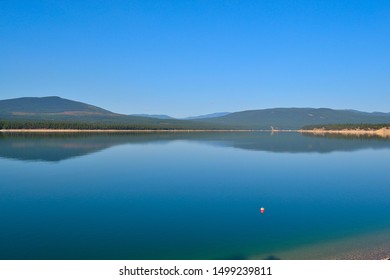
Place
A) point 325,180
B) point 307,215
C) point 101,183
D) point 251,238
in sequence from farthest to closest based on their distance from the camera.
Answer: point 325,180 → point 101,183 → point 307,215 → point 251,238

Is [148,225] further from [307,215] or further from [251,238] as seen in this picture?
[307,215]

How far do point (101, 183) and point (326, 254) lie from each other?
1507 centimetres

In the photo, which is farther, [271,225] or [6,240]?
[271,225]

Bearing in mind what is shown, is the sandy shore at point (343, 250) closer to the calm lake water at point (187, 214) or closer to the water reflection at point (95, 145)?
the calm lake water at point (187, 214)

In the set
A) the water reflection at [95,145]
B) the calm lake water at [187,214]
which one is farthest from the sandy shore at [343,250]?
the water reflection at [95,145]

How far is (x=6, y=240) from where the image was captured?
1125cm

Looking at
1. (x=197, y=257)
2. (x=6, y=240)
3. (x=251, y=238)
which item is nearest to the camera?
(x=197, y=257)

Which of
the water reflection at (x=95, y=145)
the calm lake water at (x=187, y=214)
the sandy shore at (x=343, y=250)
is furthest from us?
the water reflection at (x=95, y=145)

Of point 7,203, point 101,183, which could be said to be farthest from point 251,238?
point 101,183

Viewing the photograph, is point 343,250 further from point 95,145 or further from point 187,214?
point 95,145

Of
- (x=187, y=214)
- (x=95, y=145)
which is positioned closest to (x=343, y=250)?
(x=187, y=214)

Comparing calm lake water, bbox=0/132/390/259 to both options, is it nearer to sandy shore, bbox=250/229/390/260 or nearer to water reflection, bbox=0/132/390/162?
sandy shore, bbox=250/229/390/260

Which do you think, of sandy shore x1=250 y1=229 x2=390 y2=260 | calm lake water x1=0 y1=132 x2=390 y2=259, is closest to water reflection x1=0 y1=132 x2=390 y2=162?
calm lake water x1=0 y1=132 x2=390 y2=259
